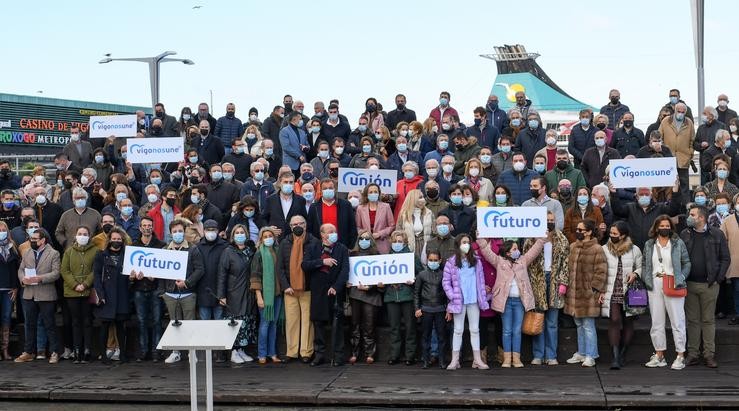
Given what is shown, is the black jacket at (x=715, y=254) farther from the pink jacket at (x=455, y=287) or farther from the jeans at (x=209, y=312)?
the jeans at (x=209, y=312)

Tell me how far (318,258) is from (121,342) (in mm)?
3281

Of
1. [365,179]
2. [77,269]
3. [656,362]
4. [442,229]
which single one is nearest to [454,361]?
[442,229]

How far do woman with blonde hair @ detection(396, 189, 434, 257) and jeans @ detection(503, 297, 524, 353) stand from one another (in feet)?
5.10

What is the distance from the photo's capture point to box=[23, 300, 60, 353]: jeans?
15953mm

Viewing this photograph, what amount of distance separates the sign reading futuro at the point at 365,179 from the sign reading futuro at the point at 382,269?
80.0 inches

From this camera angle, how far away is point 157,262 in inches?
606

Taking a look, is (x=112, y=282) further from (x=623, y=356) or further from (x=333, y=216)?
(x=623, y=356)

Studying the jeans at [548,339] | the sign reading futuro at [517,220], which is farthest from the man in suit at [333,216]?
the jeans at [548,339]

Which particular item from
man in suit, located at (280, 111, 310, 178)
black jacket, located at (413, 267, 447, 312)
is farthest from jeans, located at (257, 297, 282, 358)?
man in suit, located at (280, 111, 310, 178)

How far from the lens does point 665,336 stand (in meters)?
14.8

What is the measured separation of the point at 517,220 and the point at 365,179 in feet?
11.1

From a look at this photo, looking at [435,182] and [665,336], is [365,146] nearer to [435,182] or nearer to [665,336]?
[435,182]

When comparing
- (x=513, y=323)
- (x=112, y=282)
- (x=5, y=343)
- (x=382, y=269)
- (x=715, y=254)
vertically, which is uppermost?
(x=715, y=254)

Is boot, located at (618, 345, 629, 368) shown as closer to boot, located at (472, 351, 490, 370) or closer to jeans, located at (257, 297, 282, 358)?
boot, located at (472, 351, 490, 370)
